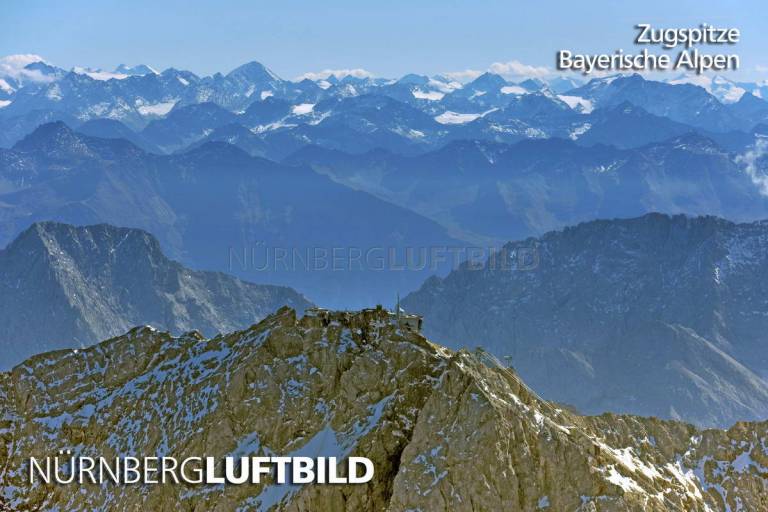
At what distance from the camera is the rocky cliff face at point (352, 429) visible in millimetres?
135250

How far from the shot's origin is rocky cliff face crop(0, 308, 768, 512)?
444 feet

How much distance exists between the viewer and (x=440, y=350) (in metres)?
160

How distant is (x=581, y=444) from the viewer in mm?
139125

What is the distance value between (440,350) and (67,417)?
65717 millimetres

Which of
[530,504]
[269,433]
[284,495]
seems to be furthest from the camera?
[269,433]

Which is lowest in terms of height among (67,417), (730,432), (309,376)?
(730,432)

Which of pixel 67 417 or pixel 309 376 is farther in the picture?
pixel 67 417

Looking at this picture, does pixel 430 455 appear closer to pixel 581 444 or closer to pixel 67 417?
pixel 581 444

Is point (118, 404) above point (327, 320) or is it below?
below

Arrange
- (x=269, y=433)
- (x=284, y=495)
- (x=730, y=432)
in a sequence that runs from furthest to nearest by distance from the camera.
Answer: (x=730, y=432) → (x=269, y=433) → (x=284, y=495)

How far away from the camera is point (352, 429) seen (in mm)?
147875

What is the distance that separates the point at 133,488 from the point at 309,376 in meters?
33.1

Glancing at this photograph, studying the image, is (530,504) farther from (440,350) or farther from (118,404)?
(118,404)

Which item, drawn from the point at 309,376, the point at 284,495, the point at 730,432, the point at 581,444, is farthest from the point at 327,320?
the point at 730,432
